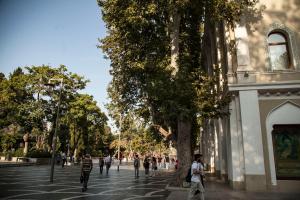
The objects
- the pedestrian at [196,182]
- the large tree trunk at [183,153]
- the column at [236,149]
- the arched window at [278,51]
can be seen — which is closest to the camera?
the pedestrian at [196,182]

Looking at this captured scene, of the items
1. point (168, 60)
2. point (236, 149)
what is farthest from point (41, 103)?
point (236, 149)

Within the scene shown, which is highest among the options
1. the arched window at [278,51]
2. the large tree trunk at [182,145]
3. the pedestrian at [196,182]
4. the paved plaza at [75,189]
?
the arched window at [278,51]

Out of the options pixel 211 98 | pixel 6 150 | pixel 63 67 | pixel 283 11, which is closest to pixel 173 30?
pixel 211 98

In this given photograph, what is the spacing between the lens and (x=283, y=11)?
16281mm

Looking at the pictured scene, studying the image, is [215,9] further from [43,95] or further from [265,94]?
[43,95]

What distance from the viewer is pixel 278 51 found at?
52.3 feet

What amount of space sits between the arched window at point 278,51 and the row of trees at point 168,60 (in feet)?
7.92

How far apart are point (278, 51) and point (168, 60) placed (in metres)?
6.43

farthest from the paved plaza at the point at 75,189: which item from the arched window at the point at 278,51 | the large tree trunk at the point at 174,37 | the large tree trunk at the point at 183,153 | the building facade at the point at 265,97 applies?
the arched window at the point at 278,51

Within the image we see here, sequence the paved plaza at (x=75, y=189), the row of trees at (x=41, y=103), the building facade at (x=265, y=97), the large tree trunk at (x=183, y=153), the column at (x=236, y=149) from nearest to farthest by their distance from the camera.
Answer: the paved plaza at (x=75, y=189) < the building facade at (x=265, y=97) < the column at (x=236, y=149) < the large tree trunk at (x=183, y=153) < the row of trees at (x=41, y=103)

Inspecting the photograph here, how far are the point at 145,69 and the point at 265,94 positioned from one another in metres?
7.55

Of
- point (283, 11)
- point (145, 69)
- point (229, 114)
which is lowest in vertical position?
point (229, 114)

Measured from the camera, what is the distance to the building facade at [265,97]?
14.1 meters

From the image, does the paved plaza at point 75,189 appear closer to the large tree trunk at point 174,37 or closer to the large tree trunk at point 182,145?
the large tree trunk at point 182,145
